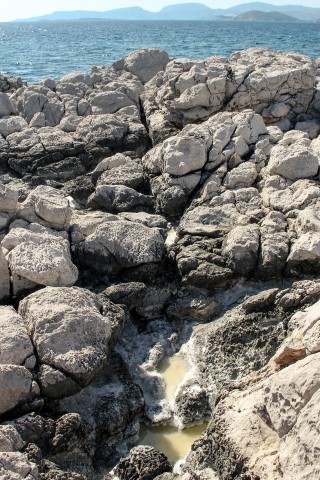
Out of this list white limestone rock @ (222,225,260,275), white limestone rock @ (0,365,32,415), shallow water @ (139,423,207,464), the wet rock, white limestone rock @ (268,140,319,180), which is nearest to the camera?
the wet rock

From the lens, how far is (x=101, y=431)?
7488 mm

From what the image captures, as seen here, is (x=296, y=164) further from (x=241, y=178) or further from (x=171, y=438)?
(x=171, y=438)

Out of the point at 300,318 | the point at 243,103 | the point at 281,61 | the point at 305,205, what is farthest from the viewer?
the point at 281,61

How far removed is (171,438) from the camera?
301 inches

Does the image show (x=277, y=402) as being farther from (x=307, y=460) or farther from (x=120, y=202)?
(x=120, y=202)

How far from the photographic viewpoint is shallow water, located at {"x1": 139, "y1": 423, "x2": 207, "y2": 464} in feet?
24.2

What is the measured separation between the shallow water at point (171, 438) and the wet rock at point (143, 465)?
0.40m

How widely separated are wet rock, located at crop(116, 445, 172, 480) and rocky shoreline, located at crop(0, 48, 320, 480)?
0.02 m

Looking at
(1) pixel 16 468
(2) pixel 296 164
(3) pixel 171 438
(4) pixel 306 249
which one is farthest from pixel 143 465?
(2) pixel 296 164

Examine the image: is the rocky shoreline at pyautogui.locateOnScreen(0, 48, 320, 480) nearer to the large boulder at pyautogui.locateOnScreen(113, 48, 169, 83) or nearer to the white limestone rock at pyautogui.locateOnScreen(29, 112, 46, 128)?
the white limestone rock at pyautogui.locateOnScreen(29, 112, 46, 128)

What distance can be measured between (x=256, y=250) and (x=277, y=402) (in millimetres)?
4349

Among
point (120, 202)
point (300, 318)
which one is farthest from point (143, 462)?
point (120, 202)

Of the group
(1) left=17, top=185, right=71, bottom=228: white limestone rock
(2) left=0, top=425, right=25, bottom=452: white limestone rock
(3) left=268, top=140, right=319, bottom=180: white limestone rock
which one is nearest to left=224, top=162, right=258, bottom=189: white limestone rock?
(3) left=268, top=140, right=319, bottom=180: white limestone rock

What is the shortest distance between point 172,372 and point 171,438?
131 centimetres
